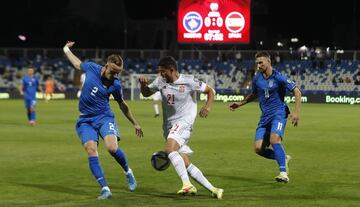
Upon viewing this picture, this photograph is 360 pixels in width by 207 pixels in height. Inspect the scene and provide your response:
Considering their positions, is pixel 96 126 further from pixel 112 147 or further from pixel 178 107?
pixel 178 107

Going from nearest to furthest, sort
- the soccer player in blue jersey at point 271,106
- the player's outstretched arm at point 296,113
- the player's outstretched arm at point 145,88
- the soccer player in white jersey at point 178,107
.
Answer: the soccer player in white jersey at point 178,107 < the player's outstretched arm at point 145,88 < the player's outstretched arm at point 296,113 < the soccer player in blue jersey at point 271,106

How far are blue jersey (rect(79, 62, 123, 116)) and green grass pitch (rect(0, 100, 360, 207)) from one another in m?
1.32

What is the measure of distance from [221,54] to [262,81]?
45.7 m

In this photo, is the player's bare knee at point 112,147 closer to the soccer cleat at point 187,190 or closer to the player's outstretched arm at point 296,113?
the soccer cleat at point 187,190

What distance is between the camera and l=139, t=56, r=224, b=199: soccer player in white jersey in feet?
35.8

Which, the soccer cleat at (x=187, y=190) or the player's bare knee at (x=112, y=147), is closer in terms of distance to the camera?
the soccer cleat at (x=187, y=190)

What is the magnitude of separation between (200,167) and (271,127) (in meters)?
2.44

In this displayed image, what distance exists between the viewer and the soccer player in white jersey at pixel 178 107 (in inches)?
430

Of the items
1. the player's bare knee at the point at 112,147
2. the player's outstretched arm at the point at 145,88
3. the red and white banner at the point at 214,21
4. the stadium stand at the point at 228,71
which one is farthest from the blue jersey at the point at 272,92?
the stadium stand at the point at 228,71

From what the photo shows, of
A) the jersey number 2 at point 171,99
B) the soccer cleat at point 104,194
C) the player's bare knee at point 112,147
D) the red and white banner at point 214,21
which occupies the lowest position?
the soccer cleat at point 104,194

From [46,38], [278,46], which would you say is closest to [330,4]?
[278,46]

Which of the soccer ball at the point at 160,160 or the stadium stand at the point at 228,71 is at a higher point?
the stadium stand at the point at 228,71

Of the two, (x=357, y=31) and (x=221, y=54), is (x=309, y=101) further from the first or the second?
(x=357, y=31)

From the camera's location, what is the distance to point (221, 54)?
58781 millimetres
